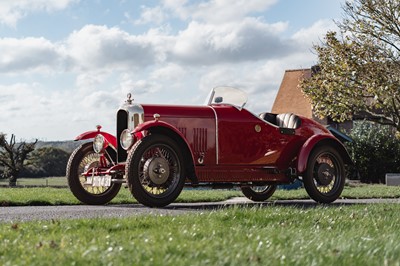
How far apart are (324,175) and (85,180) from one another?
13.6 feet

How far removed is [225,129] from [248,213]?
3153 millimetres

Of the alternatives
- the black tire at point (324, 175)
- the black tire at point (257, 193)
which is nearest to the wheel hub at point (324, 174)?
the black tire at point (324, 175)

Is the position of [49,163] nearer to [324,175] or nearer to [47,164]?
[47,164]

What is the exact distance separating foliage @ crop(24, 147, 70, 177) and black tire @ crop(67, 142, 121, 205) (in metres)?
37.1

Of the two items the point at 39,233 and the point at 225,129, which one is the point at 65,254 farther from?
the point at 225,129

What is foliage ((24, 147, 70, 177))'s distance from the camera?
1855 inches

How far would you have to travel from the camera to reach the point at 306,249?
4.56 metres

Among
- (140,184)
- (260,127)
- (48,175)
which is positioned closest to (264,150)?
(260,127)

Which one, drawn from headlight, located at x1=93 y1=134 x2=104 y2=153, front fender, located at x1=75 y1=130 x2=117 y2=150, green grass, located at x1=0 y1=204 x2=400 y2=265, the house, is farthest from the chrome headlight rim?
the house

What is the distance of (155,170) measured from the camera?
29.7 ft

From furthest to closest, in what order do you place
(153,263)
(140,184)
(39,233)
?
(140,184) → (39,233) → (153,263)

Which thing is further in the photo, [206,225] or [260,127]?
[260,127]

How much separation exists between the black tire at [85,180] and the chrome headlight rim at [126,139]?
3.21 ft

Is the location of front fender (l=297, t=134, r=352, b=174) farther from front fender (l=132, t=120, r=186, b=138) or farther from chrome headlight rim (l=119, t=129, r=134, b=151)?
chrome headlight rim (l=119, t=129, r=134, b=151)
